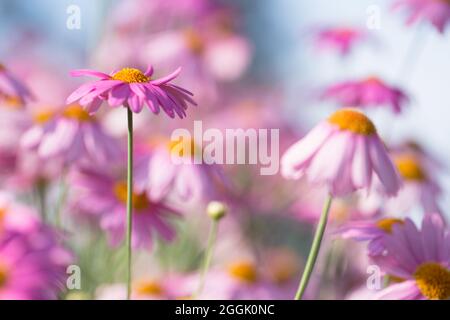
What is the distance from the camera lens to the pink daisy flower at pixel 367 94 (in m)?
0.86

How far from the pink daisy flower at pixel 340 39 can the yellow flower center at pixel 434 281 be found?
1.56ft

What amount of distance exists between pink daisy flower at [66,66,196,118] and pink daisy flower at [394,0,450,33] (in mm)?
320

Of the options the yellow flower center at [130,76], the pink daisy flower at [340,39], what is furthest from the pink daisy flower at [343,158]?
the pink daisy flower at [340,39]

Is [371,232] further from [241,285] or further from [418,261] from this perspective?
[241,285]

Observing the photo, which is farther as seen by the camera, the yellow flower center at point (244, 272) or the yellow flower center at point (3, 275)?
the yellow flower center at point (244, 272)

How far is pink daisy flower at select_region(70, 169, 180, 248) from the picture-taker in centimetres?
78

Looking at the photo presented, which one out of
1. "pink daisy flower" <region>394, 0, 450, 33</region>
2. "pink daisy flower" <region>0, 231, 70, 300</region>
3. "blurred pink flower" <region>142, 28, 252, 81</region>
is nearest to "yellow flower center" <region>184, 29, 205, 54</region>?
"blurred pink flower" <region>142, 28, 252, 81</region>

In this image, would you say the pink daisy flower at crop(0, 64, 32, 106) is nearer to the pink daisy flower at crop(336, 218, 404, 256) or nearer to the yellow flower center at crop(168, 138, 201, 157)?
the yellow flower center at crop(168, 138, 201, 157)

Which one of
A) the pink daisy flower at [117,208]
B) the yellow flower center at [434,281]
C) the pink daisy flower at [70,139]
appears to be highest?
the pink daisy flower at [70,139]

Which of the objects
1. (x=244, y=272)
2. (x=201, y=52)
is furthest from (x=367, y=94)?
(x=201, y=52)

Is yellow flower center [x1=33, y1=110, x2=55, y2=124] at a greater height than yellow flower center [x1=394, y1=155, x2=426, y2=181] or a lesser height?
greater

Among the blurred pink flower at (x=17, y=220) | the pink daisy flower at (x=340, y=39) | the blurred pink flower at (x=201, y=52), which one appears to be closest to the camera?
the blurred pink flower at (x=17, y=220)

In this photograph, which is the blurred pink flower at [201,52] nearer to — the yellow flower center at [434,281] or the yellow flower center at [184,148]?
the yellow flower center at [184,148]

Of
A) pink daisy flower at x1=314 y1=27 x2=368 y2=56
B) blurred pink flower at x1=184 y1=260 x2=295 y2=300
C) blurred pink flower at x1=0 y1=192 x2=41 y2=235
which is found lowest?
blurred pink flower at x1=184 y1=260 x2=295 y2=300
